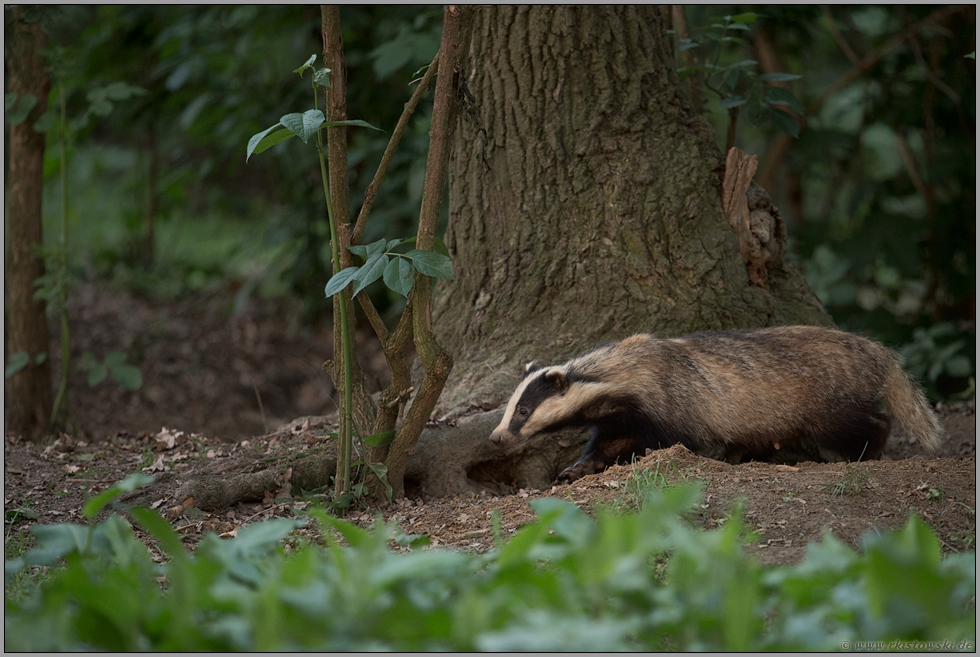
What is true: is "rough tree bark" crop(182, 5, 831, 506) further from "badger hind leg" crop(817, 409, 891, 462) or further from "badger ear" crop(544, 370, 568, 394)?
"badger hind leg" crop(817, 409, 891, 462)

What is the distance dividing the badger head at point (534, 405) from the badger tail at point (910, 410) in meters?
1.82

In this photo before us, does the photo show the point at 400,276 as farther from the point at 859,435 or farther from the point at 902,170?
the point at 902,170

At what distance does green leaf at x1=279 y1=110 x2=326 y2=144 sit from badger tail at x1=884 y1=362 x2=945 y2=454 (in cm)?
A: 338

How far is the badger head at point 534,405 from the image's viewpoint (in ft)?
14.8

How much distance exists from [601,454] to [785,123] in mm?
2462

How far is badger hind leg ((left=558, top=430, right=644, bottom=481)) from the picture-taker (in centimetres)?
477

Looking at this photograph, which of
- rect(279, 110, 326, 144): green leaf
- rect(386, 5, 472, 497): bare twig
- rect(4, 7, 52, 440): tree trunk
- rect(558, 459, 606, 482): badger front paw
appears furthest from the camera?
rect(4, 7, 52, 440): tree trunk

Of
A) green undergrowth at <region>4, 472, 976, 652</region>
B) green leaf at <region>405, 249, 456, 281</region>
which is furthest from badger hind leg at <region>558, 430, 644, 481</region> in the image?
green undergrowth at <region>4, 472, 976, 652</region>

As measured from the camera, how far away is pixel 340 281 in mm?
3361

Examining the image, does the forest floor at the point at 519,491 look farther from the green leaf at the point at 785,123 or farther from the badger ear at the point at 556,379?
the green leaf at the point at 785,123

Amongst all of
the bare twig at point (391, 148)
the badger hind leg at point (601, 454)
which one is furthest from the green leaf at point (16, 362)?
the badger hind leg at point (601, 454)

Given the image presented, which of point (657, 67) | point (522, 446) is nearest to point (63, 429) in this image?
point (522, 446)

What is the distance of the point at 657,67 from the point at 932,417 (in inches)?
99.6

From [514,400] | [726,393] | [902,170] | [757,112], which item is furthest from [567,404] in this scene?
[902,170]
